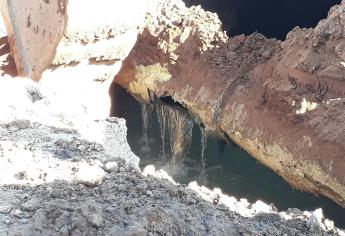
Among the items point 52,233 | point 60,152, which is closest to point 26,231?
point 52,233

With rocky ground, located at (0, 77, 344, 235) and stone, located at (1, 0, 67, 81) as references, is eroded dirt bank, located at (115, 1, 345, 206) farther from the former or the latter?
rocky ground, located at (0, 77, 344, 235)

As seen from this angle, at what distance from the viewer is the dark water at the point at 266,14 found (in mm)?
8844

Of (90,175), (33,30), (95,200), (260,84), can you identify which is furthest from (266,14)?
(95,200)

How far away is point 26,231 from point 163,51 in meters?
4.37

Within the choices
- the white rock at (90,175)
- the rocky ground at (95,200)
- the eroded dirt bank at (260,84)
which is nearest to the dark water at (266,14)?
the eroded dirt bank at (260,84)

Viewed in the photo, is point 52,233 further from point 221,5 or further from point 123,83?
point 221,5

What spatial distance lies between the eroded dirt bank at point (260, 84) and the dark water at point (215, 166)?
24.9 inches

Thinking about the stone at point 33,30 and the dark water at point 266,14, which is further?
the dark water at point 266,14

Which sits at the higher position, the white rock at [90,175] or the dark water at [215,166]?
the white rock at [90,175]

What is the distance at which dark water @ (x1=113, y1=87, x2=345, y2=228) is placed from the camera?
269 inches

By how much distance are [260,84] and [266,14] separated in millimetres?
3683

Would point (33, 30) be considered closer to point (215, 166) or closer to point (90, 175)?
point (215, 166)

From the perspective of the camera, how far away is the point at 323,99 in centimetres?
515

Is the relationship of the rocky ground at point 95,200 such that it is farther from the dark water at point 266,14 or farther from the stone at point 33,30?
the dark water at point 266,14
